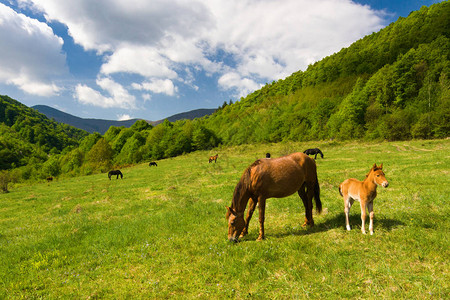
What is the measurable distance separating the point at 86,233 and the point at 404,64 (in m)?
91.8

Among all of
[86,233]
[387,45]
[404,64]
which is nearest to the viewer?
[86,233]

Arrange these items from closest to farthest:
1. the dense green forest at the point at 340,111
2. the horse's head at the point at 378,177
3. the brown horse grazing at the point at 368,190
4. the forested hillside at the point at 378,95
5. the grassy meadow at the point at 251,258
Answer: the grassy meadow at the point at 251,258 < the horse's head at the point at 378,177 < the brown horse grazing at the point at 368,190 < the forested hillside at the point at 378,95 < the dense green forest at the point at 340,111

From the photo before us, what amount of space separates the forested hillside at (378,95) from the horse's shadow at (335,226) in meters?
48.9

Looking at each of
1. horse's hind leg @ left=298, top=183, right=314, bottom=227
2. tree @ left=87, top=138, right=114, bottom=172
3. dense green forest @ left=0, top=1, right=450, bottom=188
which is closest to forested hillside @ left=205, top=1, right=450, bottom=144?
dense green forest @ left=0, top=1, right=450, bottom=188

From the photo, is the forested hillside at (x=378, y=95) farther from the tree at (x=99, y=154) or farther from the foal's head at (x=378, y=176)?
the foal's head at (x=378, y=176)

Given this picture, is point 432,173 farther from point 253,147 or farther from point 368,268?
point 253,147

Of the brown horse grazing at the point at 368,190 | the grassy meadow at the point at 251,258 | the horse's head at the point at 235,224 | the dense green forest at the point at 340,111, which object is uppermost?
the dense green forest at the point at 340,111

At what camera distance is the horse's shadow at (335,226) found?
255 inches

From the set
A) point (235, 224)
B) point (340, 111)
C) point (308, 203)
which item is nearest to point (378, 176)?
point (308, 203)

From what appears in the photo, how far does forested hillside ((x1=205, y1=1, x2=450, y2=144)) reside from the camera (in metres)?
49.9

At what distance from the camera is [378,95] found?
65125 millimetres

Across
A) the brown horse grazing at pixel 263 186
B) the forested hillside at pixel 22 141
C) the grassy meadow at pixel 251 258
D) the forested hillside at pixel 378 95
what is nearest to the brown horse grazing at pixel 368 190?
the grassy meadow at pixel 251 258

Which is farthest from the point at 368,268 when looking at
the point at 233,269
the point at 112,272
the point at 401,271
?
the point at 112,272

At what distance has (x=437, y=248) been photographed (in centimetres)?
491
